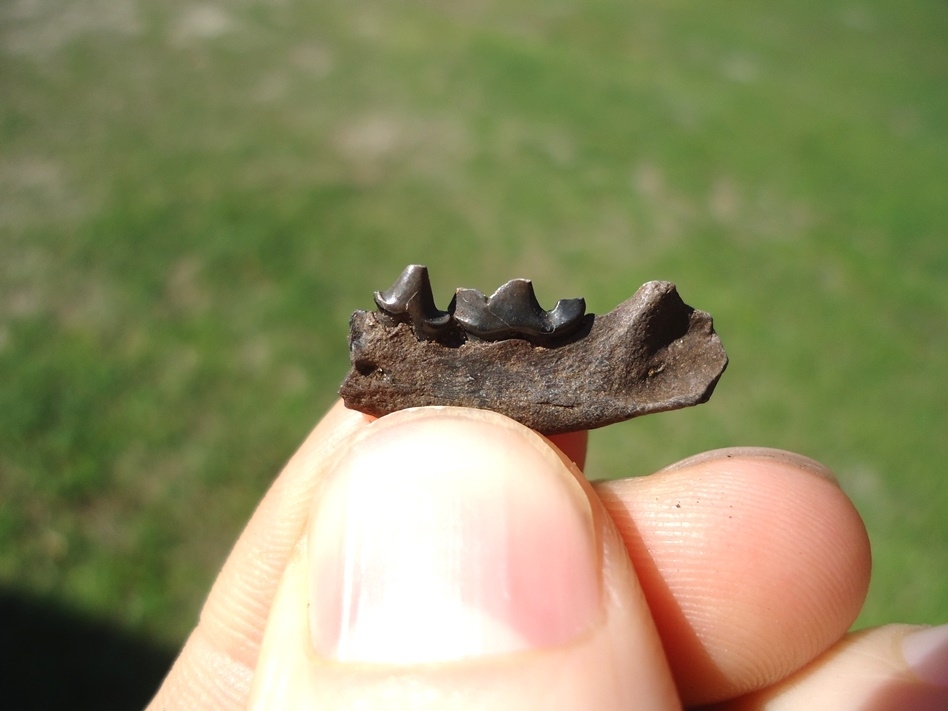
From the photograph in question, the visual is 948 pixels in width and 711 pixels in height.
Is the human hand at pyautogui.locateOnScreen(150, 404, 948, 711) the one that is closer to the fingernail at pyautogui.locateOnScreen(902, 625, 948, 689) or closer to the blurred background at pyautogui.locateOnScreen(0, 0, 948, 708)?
the fingernail at pyautogui.locateOnScreen(902, 625, 948, 689)

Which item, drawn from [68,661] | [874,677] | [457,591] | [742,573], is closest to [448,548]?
[457,591]

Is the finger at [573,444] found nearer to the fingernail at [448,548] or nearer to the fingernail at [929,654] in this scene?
the fingernail at [448,548]

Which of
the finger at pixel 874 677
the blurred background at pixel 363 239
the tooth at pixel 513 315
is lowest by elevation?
the finger at pixel 874 677

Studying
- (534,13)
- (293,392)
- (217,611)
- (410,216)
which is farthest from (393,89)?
(217,611)

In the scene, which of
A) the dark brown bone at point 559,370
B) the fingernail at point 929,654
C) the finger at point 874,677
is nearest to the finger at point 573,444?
the dark brown bone at point 559,370

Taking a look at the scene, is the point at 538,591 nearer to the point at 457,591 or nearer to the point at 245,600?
the point at 457,591

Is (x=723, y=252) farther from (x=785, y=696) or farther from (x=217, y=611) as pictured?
(x=217, y=611)

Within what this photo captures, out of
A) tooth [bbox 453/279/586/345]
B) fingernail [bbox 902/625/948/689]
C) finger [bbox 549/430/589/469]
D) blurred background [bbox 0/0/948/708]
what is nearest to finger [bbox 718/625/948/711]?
fingernail [bbox 902/625/948/689]
